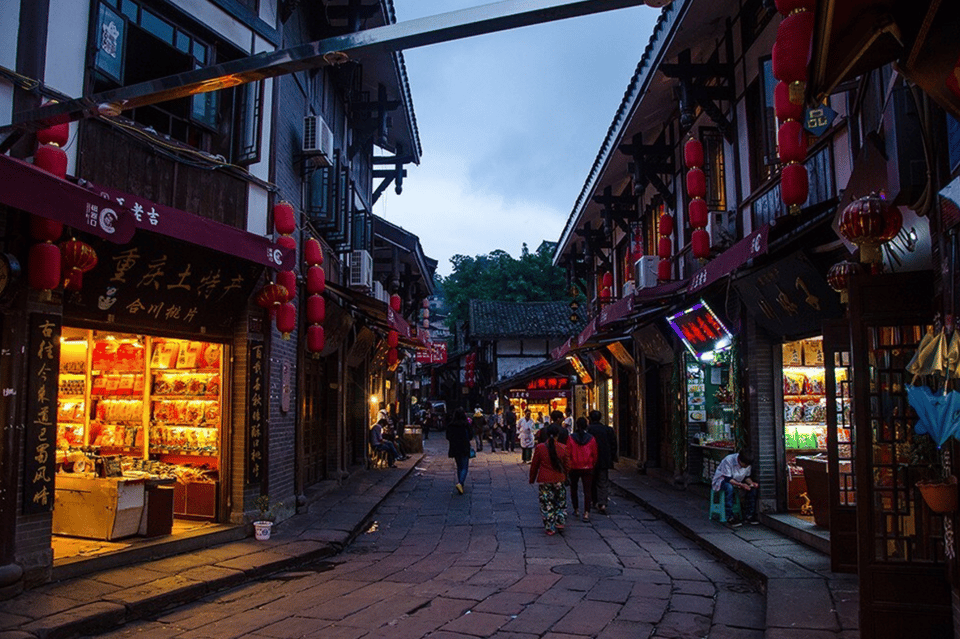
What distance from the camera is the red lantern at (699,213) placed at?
10.9 m

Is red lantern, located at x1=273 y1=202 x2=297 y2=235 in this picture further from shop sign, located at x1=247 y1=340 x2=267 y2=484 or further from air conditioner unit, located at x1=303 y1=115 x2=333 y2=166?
air conditioner unit, located at x1=303 y1=115 x2=333 y2=166

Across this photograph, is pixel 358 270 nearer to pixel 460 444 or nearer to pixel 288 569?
pixel 460 444

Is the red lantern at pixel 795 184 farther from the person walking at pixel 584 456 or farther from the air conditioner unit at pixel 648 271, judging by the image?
the air conditioner unit at pixel 648 271

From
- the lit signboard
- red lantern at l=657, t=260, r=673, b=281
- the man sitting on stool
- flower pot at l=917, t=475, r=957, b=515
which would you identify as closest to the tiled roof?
red lantern at l=657, t=260, r=673, b=281

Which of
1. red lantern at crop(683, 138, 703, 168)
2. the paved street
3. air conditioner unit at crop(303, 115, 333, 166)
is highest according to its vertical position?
air conditioner unit at crop(303, 115, 333, 166)

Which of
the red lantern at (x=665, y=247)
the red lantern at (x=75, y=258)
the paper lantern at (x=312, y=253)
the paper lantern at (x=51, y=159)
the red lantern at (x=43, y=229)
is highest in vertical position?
the red lantern at (x=665, y=247)

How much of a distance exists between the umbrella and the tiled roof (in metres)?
30.6

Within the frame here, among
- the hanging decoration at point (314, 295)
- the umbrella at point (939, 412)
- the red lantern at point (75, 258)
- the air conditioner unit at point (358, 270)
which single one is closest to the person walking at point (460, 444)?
the air conditioner unit at point (358, 270)

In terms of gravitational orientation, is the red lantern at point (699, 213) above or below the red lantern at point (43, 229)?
above

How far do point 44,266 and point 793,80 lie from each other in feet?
21.6

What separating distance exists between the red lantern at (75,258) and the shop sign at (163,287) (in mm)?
685

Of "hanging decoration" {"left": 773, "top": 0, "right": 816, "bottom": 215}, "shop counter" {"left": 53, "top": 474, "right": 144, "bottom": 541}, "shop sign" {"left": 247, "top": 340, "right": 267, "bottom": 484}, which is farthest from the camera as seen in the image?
"shop sign" {"left": 247, "top": 340, "right": 267, "bottom": 484}

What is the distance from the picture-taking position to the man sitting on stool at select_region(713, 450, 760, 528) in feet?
34.7

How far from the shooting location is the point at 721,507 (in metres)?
10.7
